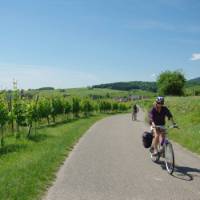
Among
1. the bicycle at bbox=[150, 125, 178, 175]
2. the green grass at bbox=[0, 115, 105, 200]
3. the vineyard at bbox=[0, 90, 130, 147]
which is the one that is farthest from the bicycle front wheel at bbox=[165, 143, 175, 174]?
the vineyard at bbox=[0, 90, 130, 147]

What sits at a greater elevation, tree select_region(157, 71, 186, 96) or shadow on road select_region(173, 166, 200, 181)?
tree select_region(157, 71, 186, 96)

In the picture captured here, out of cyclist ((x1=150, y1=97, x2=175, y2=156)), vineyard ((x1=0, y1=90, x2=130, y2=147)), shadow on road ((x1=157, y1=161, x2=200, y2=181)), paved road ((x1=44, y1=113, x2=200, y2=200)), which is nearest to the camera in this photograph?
paved road ((x1=44, y1=113, x2=200, y2=200))

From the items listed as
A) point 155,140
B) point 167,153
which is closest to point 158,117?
point 155,140

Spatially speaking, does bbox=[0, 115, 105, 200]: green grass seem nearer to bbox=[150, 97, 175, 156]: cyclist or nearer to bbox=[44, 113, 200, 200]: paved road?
bbox=[44, 113, 200, 200]: paved road

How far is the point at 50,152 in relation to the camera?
13516 millimetres

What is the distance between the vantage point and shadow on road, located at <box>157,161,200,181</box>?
31.2ft

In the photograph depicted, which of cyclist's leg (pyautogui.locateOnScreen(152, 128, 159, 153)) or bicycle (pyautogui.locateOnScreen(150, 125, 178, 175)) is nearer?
bicycle (pyautogui.locateOnScreen(150, 125, 178, 175))

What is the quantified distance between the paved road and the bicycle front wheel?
18 centimetres

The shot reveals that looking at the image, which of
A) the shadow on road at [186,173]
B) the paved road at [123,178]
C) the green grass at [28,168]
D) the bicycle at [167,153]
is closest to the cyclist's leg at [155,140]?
the bicycle at [167,153]

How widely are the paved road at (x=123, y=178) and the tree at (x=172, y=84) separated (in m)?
101

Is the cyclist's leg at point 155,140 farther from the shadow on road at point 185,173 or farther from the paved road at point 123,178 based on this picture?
the shadow on road at point 185,173

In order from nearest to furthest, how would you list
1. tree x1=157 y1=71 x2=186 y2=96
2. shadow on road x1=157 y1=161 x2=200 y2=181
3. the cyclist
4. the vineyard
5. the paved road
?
the paved road < shadow on road x1=157 y1=161 x2=200 y2=181 < the cyclist < the vineyard < tree x1=157 y1=71 x2=186 y2=96

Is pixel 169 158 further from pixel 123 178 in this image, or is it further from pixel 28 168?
pixel 28 168

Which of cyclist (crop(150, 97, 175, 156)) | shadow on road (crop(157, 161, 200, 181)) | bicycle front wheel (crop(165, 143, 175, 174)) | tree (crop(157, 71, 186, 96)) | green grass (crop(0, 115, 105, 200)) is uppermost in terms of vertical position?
tree (crop(157, 71, 186, 96))
